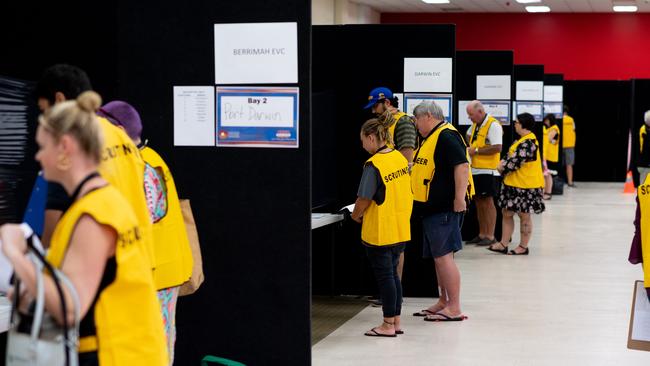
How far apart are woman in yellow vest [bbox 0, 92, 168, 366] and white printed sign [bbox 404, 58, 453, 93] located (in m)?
5.04

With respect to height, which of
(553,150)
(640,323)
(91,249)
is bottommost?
(640,323)

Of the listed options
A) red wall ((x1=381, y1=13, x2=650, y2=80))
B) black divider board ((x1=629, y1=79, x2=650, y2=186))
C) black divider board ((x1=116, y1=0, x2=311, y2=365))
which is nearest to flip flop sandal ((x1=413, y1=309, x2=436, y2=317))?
black divider board ((x1=116, y1=0, x2=311, y2=365))

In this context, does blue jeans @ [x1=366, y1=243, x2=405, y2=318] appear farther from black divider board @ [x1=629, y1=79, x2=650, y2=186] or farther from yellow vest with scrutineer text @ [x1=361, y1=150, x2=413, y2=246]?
black divider board @ [x1=629, y1=79, x2=650, y2=186]

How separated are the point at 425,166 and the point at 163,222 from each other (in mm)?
3086

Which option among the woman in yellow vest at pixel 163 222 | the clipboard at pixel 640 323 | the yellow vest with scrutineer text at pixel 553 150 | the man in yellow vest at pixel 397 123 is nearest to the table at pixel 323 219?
the man in yellow vest at pixel 397 123

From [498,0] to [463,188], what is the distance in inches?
585

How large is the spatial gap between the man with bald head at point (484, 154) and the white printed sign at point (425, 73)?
2031 mm

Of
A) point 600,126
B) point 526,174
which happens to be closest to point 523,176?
point 526,174

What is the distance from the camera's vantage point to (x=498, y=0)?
20266mm

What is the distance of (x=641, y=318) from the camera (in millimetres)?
5723

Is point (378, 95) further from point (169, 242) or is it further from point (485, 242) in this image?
point (485, 242)

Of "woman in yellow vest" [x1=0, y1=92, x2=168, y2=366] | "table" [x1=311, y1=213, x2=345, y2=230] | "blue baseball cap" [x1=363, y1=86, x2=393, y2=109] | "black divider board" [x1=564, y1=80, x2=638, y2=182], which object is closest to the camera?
"woman in yellow vest" [x1=0, y1=92, x2=168, y2=366]

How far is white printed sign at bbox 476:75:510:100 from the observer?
35.3ft

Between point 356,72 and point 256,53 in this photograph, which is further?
point 356,72
